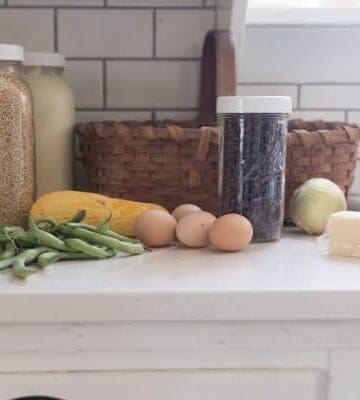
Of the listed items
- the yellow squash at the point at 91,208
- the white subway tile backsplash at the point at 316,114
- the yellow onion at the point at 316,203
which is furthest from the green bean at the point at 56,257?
the white subway tile backsplash at the point at 316,114

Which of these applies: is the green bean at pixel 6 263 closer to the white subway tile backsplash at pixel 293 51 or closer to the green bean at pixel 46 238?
the green bean at pixel 46 238

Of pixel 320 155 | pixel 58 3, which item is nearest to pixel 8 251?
pixel 320 155

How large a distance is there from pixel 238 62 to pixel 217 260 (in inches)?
20.1

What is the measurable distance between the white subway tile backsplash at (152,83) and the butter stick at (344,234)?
48 cm

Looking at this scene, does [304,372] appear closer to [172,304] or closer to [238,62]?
[172,304]

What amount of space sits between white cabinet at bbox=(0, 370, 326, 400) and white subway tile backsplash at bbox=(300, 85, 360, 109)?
0.66m

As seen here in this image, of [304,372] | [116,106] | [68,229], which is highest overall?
[116,106]

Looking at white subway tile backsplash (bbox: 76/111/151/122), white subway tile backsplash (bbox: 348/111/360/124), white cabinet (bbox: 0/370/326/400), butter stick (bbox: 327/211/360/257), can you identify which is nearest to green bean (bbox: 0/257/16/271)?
white cabinet (bbox: 0/370/326/400)

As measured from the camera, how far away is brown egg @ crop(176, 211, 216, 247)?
87cm

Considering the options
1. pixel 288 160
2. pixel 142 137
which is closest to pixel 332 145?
pixel 288 160

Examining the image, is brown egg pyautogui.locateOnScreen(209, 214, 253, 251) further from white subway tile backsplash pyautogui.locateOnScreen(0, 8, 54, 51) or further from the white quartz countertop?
white subway tile backsplash pyautogui.locateOnScreen(0, 8, 54, 51)

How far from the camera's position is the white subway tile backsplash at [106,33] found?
1220 millimetres

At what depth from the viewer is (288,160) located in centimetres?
101

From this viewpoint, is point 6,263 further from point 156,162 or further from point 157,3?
point 157,3
